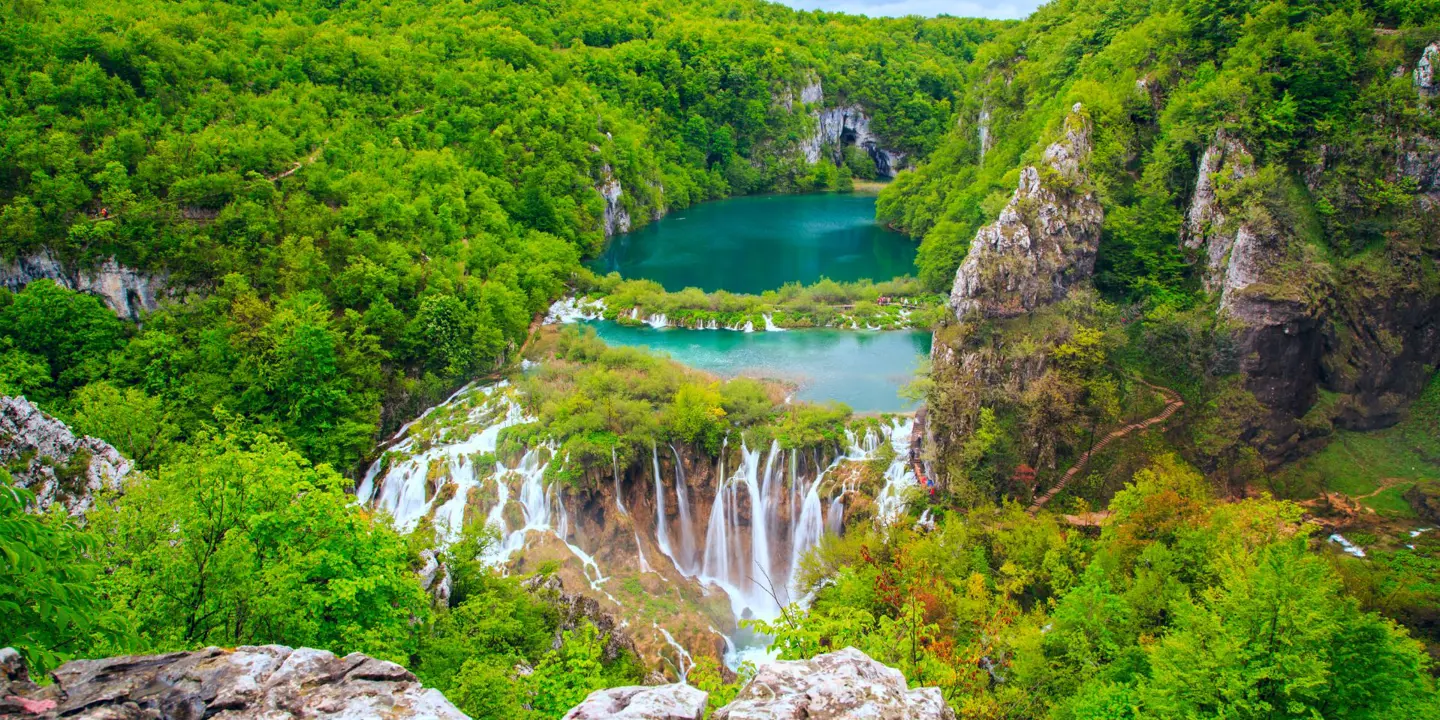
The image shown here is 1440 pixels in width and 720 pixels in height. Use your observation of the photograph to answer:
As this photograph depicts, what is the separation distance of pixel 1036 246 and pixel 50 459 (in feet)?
114

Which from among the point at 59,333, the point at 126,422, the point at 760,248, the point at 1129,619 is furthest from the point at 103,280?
the point at 760,248

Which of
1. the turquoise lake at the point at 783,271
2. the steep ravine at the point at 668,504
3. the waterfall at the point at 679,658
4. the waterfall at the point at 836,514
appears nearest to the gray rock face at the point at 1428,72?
the turquoise lake at the point at 783,271

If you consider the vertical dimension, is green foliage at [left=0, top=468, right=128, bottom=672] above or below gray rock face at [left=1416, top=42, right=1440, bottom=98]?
below

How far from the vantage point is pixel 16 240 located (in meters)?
33.9

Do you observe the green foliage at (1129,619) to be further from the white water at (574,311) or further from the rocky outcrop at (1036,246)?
the white water at (574,311)

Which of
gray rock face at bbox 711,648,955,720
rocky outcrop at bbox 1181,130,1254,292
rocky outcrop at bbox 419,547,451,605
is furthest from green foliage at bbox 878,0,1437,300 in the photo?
gray rock face at bbox 711,648,955,720

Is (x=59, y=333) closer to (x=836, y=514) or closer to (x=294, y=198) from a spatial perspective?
(x=294, y=198)

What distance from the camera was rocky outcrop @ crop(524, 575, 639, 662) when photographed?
23.1 meters

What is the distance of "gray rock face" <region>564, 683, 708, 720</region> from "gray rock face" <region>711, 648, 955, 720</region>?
0.29 metres

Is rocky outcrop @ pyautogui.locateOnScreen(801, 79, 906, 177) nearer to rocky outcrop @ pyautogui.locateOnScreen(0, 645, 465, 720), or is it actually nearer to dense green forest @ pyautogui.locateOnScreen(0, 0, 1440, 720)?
dense green forest @ pyautogui.locateOnScreen(0, 0, 1440, 720)

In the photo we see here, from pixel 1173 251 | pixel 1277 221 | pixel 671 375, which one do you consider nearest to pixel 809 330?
pixel 671 375

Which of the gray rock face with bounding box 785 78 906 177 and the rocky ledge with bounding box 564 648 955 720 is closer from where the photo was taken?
the rocky ledge with bounding box 564 648 955 720

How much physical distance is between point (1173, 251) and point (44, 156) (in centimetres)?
5138

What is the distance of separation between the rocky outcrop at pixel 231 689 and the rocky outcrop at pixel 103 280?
120ft
